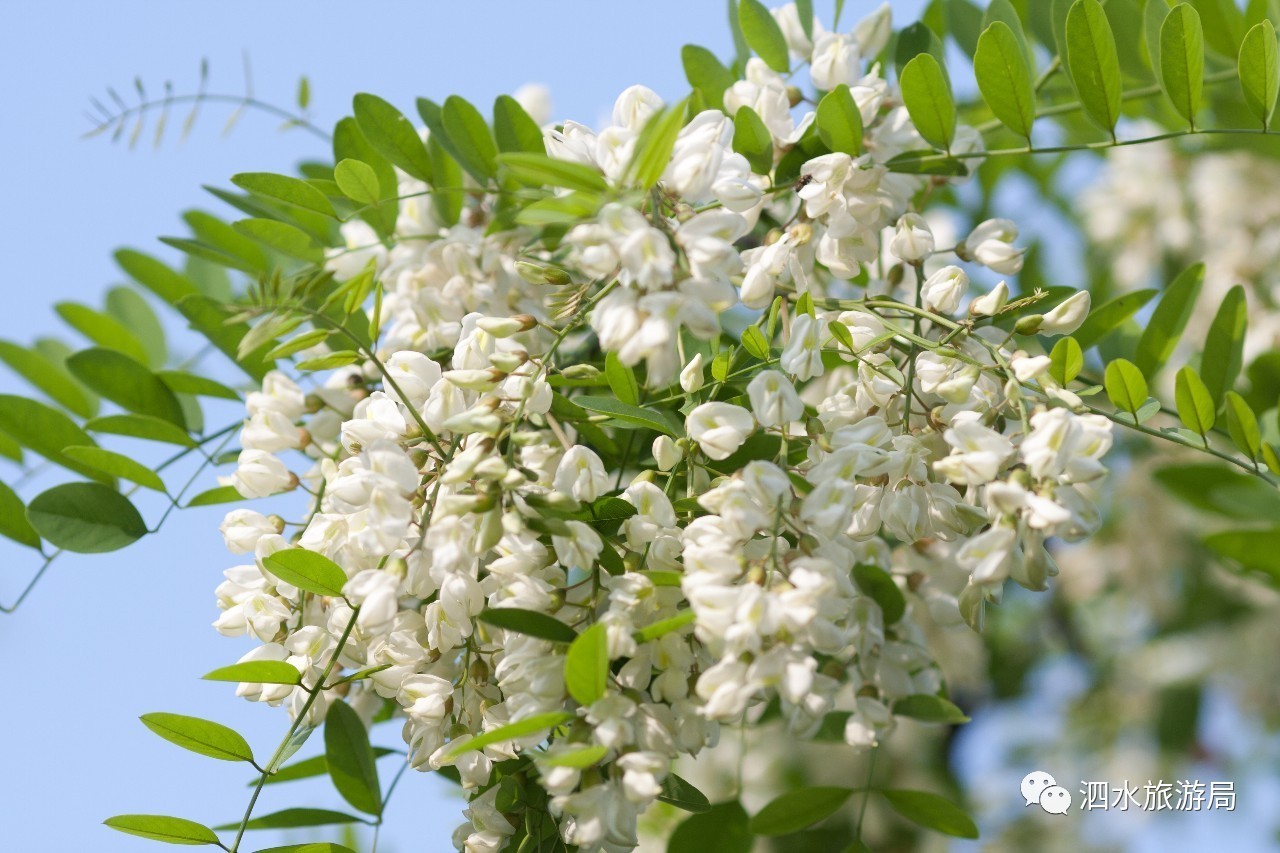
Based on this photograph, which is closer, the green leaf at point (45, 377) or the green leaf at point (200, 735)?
the green leaf at point (200, 735)

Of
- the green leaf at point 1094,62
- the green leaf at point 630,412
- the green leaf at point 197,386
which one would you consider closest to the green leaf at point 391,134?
the green leaf at point 197,386

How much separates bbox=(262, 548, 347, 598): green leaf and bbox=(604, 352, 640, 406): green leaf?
0.24 meters

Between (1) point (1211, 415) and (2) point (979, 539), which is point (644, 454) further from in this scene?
(1) point (1211, 415)

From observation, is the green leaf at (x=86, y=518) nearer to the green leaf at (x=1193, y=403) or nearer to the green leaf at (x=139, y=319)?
the green leaf at (x=139, y=319)

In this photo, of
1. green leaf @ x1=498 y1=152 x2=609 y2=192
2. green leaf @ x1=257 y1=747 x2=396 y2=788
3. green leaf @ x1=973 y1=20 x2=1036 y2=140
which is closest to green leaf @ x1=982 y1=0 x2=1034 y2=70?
green leaf @ x1=973 y1=20 x2=1036 y2=140

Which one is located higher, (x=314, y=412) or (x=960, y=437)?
(x=314, y=412)

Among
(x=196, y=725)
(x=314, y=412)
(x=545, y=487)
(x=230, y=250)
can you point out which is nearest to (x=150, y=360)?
(x=230, y=250)

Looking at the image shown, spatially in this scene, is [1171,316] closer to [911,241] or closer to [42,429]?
[911,241]

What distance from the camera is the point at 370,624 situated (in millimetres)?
742

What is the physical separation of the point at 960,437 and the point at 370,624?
395 mm

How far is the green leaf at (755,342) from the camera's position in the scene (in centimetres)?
82

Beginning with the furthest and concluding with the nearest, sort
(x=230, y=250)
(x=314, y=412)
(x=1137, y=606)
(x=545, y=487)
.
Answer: (x=1137, y=606)
(x=230, y=250)
(x=314, y=412)
(x=545, y=487)

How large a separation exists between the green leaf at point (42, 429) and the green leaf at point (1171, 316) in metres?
1.00

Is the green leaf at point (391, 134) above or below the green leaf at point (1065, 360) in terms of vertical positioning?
above
